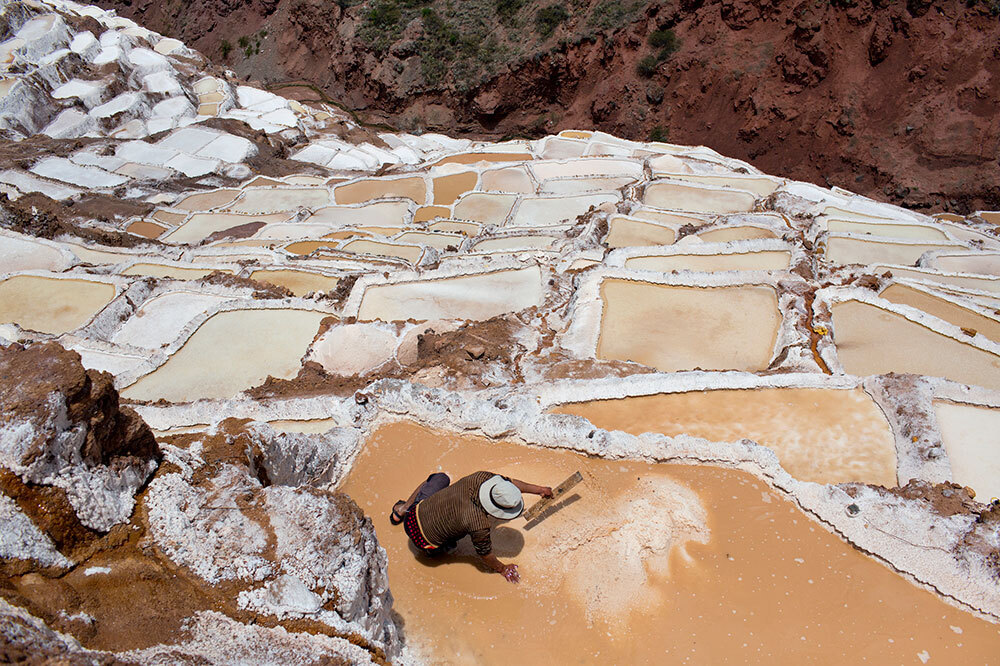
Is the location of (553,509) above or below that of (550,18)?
below

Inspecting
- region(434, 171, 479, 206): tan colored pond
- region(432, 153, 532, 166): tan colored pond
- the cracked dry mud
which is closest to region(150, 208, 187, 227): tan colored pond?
the cracked dry mud

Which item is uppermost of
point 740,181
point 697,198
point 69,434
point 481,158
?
point 69,434

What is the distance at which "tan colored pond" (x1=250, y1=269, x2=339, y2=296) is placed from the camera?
42.2ft

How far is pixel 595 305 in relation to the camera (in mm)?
9656

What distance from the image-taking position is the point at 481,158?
2417cm

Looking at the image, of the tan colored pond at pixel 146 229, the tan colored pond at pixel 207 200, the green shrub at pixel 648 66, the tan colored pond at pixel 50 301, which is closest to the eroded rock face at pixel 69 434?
the tan colored pond at pixel 50 301

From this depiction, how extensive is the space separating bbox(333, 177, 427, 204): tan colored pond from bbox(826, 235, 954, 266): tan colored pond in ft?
39.6

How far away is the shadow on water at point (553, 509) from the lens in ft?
18.8

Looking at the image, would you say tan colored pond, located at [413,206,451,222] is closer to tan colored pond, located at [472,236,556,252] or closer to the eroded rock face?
tan colored pond, located at [472,236,556,252]

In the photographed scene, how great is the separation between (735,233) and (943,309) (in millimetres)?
4294

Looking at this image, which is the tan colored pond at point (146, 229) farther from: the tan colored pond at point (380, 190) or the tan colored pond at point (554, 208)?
the tan colored pond at point (554, 208)

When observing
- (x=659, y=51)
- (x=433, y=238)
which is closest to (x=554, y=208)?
(x=433, y=238)

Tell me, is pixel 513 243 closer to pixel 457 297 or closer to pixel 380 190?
pixel 457 297

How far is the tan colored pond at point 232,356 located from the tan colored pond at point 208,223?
9.24 meters
